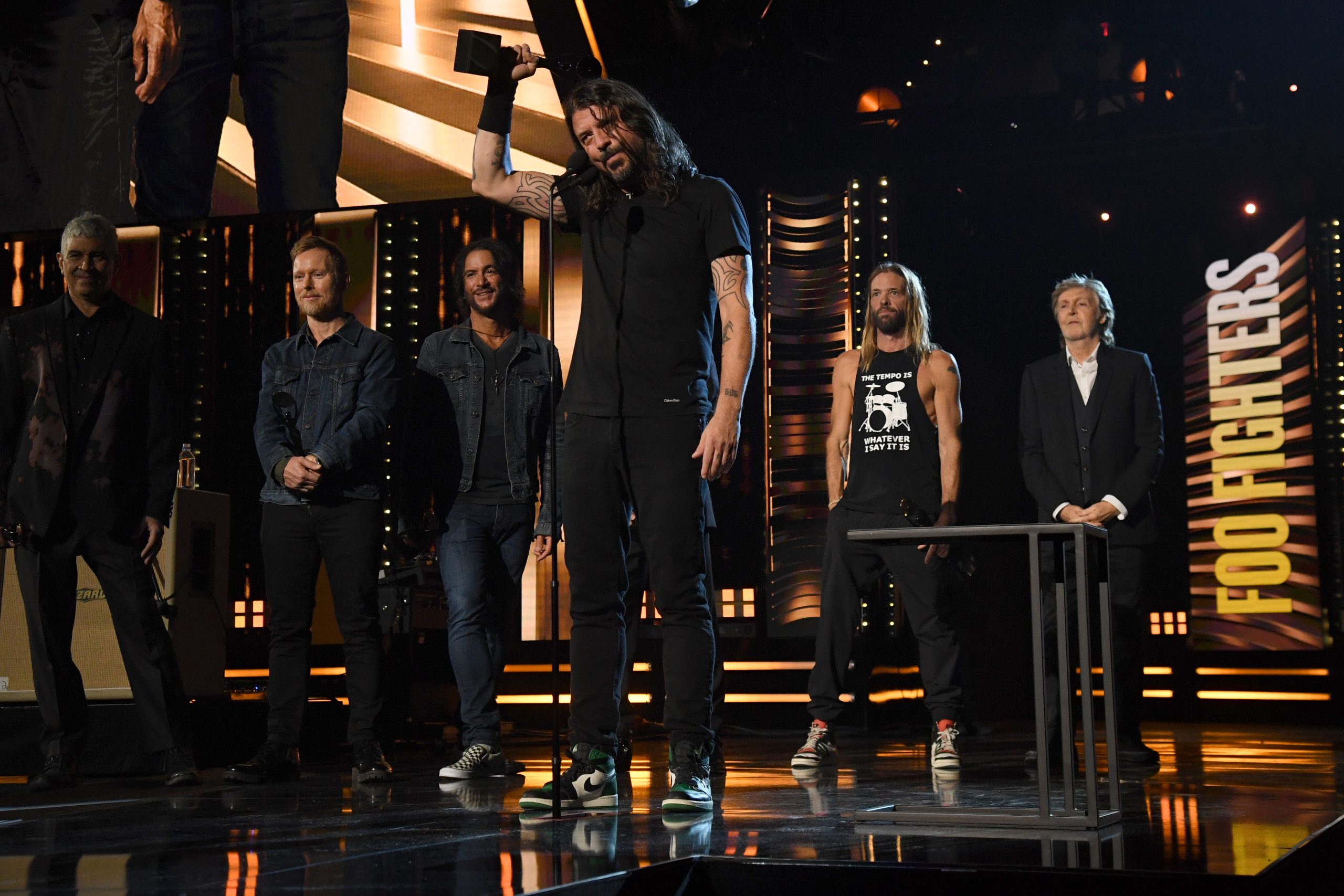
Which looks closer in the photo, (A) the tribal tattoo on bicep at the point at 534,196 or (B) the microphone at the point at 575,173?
(B) the microphone at the point at 575,173

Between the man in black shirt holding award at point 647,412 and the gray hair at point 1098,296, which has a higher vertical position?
the gray hair at point 1098,296

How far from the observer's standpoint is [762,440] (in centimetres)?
695

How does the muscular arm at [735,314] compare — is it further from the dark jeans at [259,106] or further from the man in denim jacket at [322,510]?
the dark jeans at [259,106]

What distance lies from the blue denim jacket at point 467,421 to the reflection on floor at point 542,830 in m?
0.91

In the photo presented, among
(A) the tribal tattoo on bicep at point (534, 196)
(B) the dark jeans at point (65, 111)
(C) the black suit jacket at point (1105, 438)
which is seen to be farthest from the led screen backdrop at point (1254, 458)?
(B) the dark jeans at point (65, 111)

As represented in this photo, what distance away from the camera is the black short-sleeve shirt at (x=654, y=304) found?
2930 mm

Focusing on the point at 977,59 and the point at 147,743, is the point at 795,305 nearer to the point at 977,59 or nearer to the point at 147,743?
the point at 977,59

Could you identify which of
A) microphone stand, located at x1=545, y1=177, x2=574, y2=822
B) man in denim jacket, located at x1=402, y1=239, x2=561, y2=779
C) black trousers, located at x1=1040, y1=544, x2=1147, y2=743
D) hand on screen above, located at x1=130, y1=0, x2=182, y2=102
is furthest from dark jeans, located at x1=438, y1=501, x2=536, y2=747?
hand on screen above, located at x1=130, y1=0, x2=182, y2=102

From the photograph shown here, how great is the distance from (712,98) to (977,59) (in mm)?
2193

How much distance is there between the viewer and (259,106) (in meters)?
6.48

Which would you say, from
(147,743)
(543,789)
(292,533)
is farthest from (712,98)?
(543,789)

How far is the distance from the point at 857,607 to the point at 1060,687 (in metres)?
1.89

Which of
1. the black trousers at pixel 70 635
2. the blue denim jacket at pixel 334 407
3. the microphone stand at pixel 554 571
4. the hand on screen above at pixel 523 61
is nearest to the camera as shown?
the microphone stand at pixel 554 571

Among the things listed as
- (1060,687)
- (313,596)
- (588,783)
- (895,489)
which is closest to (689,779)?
(588,783)
